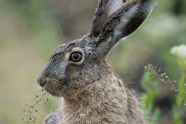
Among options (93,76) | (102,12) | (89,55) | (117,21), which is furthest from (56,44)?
(117,21)

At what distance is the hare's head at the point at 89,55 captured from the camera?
402 centimetres

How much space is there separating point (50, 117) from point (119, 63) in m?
2.45

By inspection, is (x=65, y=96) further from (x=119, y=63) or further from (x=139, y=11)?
(x=119, y=63)

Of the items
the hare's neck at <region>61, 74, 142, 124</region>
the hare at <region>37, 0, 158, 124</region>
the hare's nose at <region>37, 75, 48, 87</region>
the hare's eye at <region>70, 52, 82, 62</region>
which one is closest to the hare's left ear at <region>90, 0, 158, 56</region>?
the hare at <region>37, 0, 158, 124</region>

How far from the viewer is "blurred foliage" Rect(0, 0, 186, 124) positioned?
703 centimetres

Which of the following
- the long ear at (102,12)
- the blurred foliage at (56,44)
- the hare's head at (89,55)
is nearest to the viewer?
the hare's head at (89,55)

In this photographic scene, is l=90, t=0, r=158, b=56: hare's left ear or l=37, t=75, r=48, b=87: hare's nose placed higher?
l=90, t=0, r=158, b=56: hare's left ear

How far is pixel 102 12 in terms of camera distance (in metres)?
4.43

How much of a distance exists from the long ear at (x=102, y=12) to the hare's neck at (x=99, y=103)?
25.0 inches

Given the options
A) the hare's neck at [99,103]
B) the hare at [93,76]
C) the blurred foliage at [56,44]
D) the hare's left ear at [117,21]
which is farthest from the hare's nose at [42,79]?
the blurred foliage at [56,44]

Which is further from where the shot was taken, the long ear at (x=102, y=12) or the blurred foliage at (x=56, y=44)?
the blurred foliage at (x=56, y=44)

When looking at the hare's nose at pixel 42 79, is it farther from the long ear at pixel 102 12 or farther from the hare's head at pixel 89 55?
the long ear at pixel 102 12

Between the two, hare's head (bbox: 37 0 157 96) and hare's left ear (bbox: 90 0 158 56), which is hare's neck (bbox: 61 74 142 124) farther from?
hare's left ear (bbox: 90 0 158 56)

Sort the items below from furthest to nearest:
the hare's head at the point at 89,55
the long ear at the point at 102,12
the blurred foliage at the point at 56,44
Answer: the blurred foliage at the point at 56,44, the long ear at the point at 102,12, the hare's head at the point at 89,55
